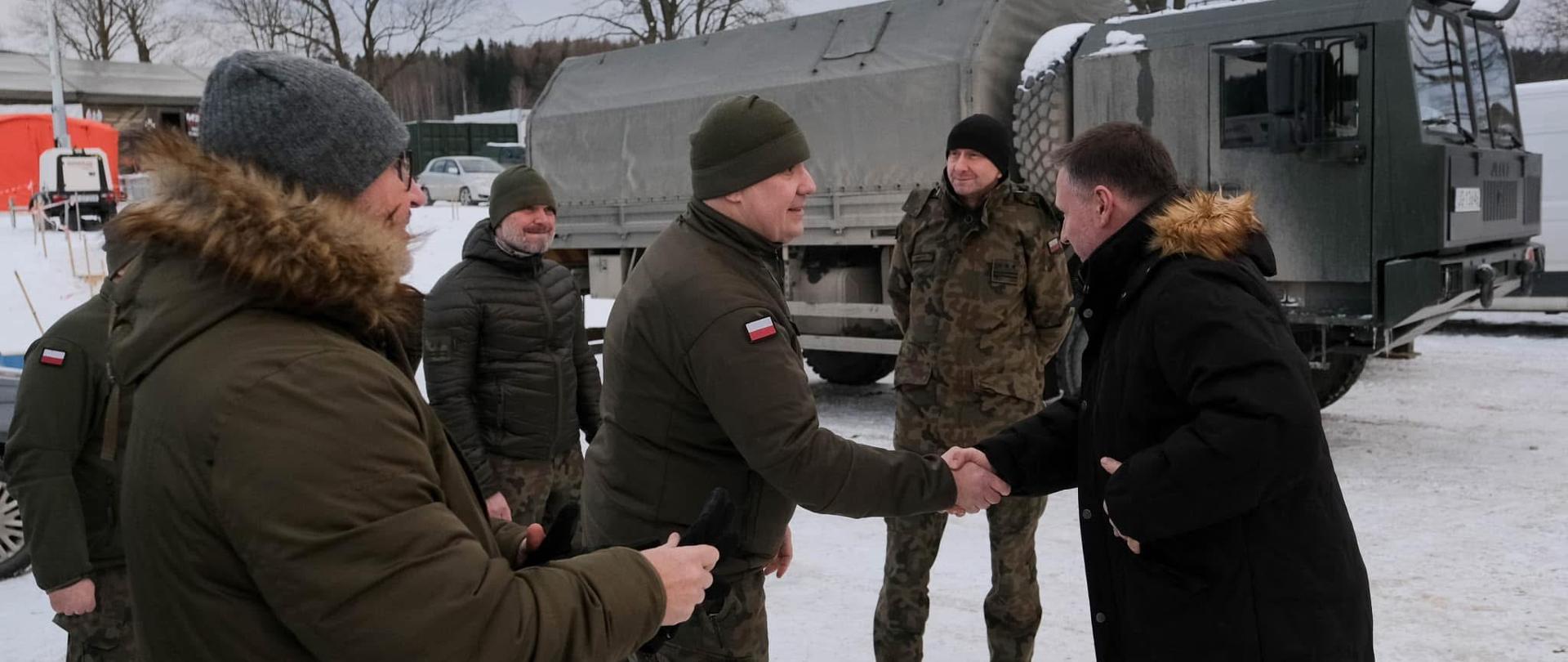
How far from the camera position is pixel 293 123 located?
143cm

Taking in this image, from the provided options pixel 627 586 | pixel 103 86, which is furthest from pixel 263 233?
pixel 103 86

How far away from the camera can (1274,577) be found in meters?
2.07

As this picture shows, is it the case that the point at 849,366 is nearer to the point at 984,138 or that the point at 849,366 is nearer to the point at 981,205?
the point at 981,205

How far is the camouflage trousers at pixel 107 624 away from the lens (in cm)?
289

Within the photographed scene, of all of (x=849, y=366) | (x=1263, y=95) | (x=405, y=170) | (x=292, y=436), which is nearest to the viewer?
(x=292, y=436)

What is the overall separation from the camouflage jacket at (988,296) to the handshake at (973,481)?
1.29 metres

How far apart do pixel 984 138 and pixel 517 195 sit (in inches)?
68.2

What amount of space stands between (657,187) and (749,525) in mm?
7548

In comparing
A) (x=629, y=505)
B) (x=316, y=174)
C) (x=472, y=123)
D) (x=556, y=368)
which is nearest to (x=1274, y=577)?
(x=629, y=505)

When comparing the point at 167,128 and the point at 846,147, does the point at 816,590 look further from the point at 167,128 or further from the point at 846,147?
the point at 846,147

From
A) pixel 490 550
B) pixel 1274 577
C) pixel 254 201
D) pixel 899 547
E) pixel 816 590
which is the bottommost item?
pixel 816 590

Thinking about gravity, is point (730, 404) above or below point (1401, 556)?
above

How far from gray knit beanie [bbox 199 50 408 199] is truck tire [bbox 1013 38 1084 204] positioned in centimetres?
635

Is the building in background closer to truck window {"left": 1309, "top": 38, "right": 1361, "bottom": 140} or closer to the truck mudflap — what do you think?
truck window {"left": 1309, "top": 38, "right": 1361, "bottom": 140}
